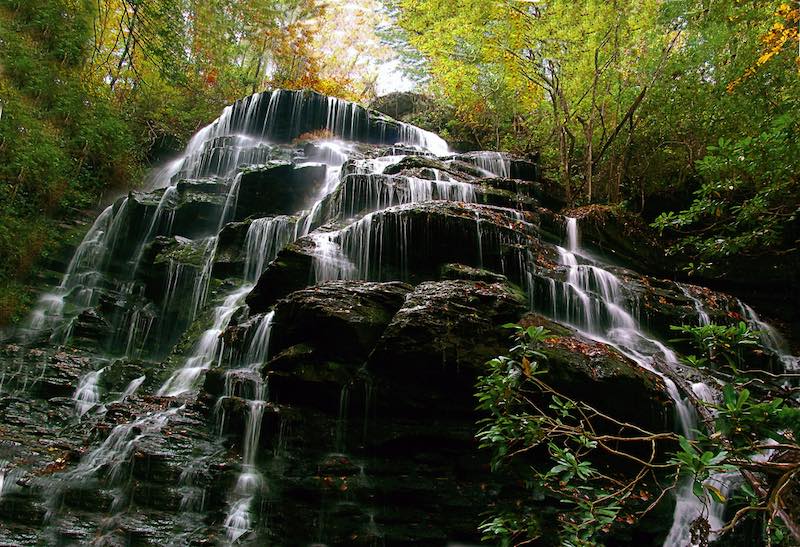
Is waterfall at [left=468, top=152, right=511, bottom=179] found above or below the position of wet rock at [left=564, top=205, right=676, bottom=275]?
above

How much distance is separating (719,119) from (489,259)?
6539 mm

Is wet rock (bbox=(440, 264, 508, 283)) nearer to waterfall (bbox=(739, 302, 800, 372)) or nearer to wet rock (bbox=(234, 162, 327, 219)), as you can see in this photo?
waterfall (bbox=(739, 302, 800, 372))

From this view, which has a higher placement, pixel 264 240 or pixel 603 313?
pixel 264 240

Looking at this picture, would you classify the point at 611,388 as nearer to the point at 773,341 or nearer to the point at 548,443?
the point at 548,443

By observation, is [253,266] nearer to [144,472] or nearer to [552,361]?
[144,472]

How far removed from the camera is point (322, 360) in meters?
6.60

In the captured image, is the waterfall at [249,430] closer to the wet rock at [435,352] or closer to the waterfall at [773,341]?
the wet rock at [435,352]

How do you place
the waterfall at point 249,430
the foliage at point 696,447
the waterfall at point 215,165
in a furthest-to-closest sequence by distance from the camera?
the waterfall at point 215,165 → the waterfall at point 249,430 → the foliage at point 696,447

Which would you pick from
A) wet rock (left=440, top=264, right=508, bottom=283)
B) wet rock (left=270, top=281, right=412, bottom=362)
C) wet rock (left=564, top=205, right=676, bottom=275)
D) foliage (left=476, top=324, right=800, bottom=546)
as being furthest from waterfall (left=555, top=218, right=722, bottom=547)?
foliage (left=476, top=324, right=800, bottom=546)

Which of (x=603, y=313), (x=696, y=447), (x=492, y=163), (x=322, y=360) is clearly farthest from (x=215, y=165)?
(x=696, y=447)

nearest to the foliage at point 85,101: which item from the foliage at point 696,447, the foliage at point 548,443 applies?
the foliage at point 548,443

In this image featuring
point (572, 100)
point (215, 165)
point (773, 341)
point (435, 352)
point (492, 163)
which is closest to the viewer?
point (435, 352)

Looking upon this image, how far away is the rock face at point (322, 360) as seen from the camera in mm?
5516

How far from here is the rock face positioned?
5516 millimetres
